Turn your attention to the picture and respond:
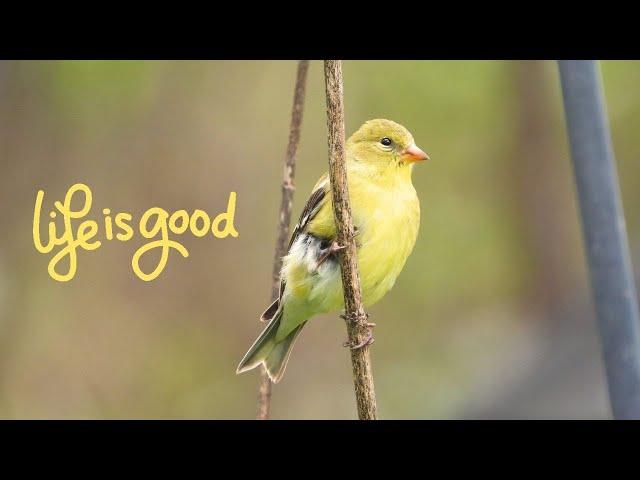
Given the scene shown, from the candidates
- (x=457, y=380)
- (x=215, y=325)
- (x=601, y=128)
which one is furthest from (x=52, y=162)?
(x=601, y=128)

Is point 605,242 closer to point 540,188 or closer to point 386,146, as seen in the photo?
point 386,146

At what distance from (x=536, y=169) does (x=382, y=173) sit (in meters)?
3.68

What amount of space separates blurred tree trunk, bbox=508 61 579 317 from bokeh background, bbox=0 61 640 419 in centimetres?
2

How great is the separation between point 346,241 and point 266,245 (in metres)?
4.40

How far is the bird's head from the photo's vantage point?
341cm

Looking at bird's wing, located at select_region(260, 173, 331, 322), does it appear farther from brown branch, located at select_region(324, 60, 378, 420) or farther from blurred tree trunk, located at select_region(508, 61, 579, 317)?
blurred tree trunk, located at select_region(508, 61, 579, 317)

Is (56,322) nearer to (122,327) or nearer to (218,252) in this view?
(122,327)

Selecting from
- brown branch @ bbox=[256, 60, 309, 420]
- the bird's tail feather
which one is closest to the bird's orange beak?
the bird's tail feather

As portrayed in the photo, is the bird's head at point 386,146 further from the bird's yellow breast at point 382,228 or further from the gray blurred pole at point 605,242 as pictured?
the gray blurred pole at point 605,242

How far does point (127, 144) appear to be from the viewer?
6.19 m

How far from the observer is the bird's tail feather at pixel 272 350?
3395 millimetres

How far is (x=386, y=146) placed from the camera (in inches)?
137

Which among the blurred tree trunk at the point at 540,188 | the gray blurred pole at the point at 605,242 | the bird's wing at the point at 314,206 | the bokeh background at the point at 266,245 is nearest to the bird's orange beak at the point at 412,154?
the bird's wing at the point at 314,206

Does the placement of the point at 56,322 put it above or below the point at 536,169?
below
